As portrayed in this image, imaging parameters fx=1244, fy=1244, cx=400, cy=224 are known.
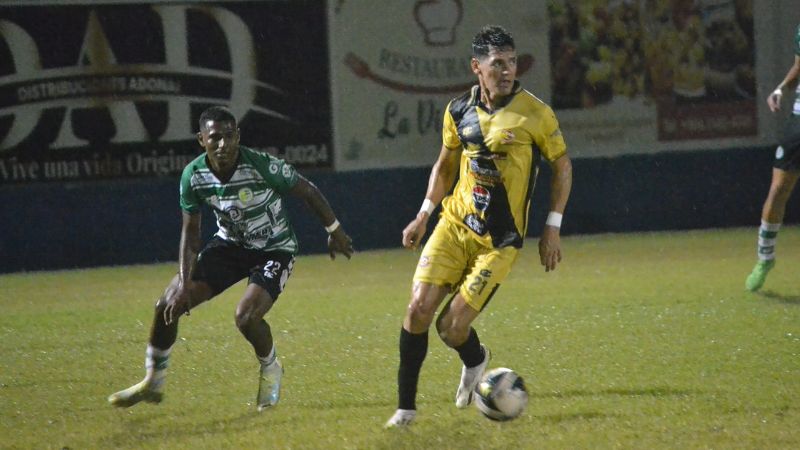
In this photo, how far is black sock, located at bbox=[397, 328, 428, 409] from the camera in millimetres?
6340

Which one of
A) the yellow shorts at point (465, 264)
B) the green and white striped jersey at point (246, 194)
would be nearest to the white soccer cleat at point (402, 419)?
the yellow shorts at point (465, 264)

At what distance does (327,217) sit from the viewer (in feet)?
23.5

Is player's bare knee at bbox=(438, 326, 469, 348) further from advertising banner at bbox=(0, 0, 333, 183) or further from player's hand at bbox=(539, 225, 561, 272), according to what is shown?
advertising banner at bbox=(0, 0, 333, 183)

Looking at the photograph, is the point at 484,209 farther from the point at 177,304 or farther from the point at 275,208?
the point at 177,304

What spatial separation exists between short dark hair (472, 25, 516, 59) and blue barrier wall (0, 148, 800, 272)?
8.67m

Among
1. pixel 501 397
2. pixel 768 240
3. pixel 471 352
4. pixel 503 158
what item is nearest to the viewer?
pixel 501 397

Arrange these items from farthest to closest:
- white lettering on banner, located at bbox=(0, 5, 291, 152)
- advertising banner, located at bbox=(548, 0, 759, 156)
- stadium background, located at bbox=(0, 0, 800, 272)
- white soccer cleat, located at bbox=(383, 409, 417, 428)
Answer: advertising banner, located at bbox=(548, 0, 759, 156)
stadium background, located at bbox=(0, 0, 800, 272)
white lettering on banner, located at bbox=(0, 5, 291, 152)
white soccer cleat, located at bbox=(383, 409, 417, 428)

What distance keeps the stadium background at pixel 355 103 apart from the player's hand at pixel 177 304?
7811mm

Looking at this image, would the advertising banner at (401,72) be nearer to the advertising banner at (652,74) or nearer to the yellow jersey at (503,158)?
the advertising banner at (652,74)

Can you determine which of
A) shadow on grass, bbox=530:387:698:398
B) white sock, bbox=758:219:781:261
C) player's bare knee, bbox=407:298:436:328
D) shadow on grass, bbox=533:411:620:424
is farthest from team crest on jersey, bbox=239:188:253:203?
white sock, bbox=758:219:781:261

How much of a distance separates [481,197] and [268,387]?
1679 millimetres

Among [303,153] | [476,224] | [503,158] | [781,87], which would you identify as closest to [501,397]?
[476,224]

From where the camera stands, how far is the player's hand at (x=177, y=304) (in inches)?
271

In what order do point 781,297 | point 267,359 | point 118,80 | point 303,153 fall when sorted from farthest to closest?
point 303,153, point 118,80, point 781,297, point 267,359
